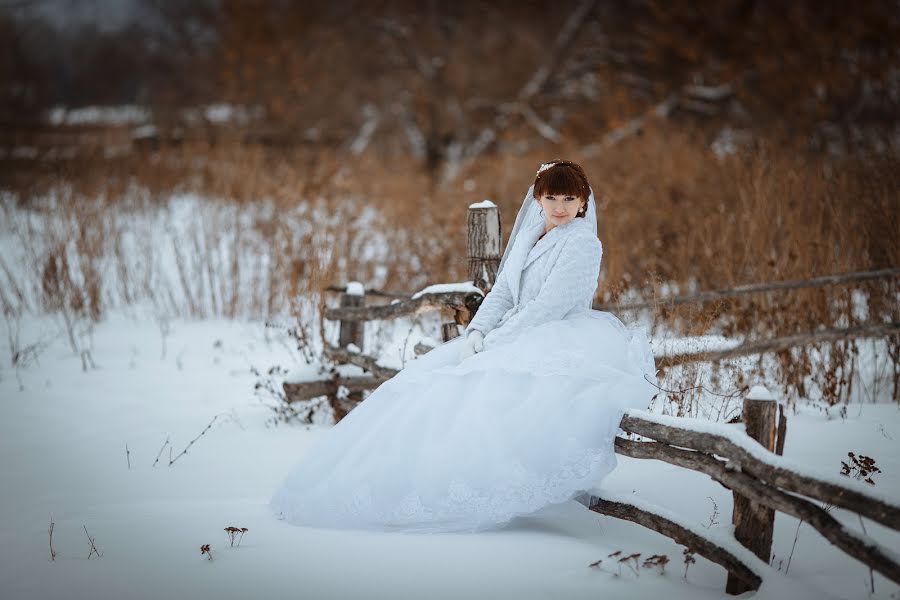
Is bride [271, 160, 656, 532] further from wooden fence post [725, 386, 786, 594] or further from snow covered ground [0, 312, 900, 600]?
wooden fence post [725, 386, 786, 594]

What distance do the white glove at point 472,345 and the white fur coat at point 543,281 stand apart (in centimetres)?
4

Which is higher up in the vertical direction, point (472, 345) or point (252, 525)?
point (472, 345)

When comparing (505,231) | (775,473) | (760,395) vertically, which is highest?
(505,231)

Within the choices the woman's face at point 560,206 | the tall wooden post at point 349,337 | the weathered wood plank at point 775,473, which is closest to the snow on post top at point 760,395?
the weathered wood plank at point 775,473

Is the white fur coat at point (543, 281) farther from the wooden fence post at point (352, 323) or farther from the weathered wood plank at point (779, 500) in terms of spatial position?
the wooden fence post at point (352, 323)

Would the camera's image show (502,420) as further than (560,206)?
No

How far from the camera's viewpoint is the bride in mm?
2721

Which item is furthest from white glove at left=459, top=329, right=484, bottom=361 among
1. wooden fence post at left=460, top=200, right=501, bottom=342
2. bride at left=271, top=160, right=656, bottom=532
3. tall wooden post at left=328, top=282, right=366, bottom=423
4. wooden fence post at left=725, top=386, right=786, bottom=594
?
tall wooden post at left=328, top=282, right=366, bottom=423

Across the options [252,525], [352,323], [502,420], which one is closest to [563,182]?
[502,420]

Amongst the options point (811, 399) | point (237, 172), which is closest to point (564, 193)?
point (811, 399)

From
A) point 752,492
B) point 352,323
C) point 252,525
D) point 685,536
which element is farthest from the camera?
point 352,323

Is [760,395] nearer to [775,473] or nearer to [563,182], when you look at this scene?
[775,473]

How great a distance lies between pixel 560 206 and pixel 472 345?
0.71m

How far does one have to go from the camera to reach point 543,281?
10.5 feet
